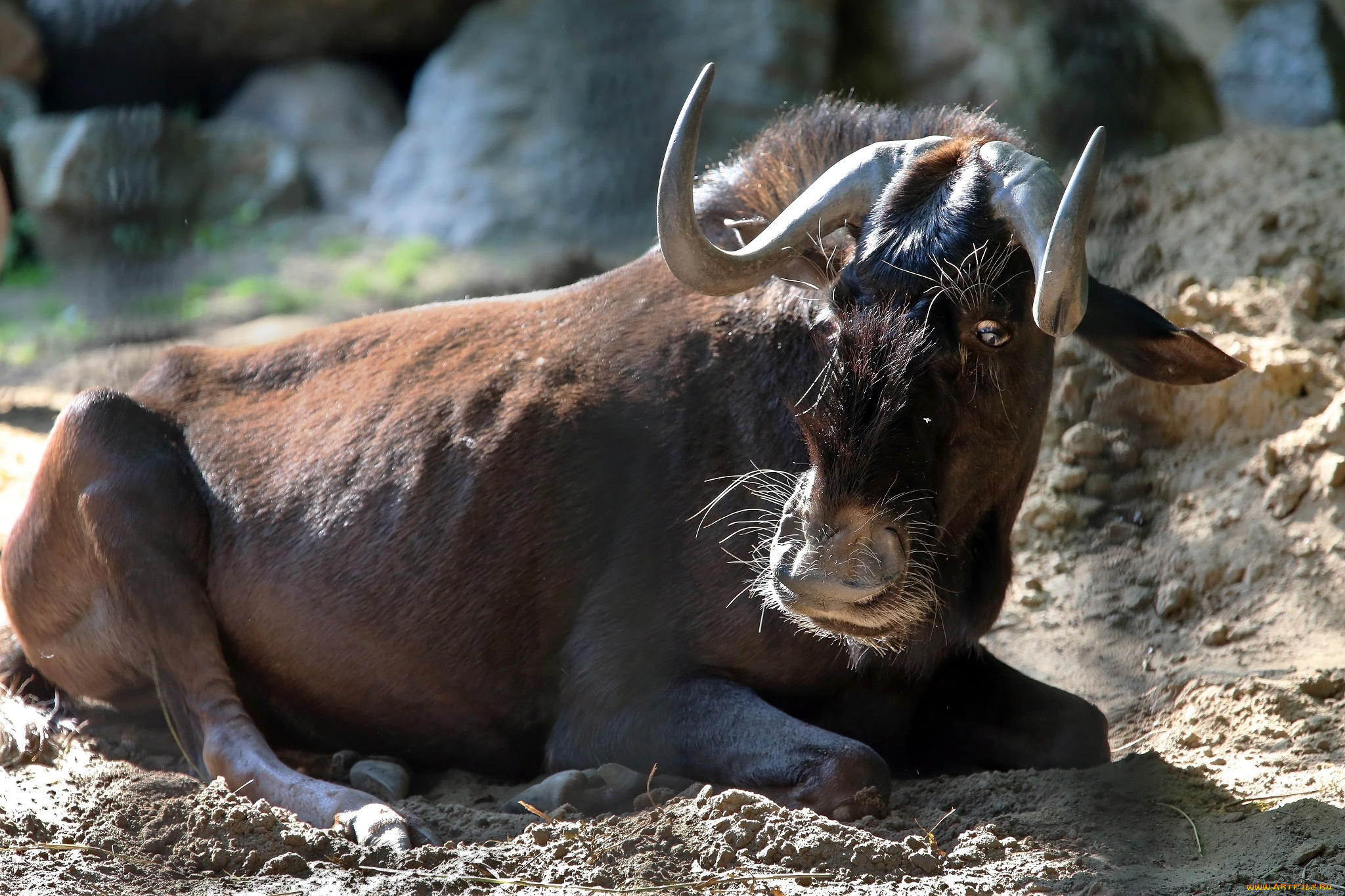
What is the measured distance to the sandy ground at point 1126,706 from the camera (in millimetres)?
2801

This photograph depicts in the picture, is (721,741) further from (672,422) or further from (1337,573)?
(1337,573)

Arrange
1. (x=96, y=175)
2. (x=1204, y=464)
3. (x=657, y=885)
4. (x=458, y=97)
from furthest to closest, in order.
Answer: (x=458, y=97), (x=96, y=175), (x=1204, y=464), (x=657, y=885)

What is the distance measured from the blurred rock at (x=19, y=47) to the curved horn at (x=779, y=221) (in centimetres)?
1048

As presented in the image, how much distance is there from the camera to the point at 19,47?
458 inches

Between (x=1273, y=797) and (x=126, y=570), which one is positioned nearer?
(x=1273, y=797)

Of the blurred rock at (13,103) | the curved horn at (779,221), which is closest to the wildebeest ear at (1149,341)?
the curved horn at (779,221)

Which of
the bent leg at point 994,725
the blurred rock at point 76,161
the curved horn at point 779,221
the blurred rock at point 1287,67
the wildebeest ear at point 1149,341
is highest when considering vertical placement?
the blurred rock at point 1287,67

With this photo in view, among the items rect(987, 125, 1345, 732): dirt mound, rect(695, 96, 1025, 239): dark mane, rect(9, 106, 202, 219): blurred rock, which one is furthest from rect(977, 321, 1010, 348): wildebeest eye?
rect(9, 106, 202, 219): blurred rock

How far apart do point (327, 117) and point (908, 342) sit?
1016cm

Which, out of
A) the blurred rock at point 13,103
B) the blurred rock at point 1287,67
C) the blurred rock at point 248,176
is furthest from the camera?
the blurred rock at point 13,103

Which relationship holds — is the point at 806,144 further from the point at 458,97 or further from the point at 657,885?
the point at 458,97

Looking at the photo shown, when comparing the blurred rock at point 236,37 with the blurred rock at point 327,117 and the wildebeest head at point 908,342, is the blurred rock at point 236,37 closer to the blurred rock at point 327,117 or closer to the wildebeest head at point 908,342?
the blurred rock at point 327,117

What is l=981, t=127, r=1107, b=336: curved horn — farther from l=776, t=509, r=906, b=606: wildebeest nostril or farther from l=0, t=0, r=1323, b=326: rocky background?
l=0, t=0, r=1323, b=326: rocky background

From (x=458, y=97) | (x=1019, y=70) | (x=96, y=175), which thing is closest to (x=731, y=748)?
(x=1019, y=70)
